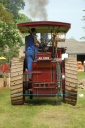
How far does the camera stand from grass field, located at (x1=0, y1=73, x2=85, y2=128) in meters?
4.88

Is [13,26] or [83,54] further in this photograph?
[83,54]

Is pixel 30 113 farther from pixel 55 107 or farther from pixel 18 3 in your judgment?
pixel 18 3

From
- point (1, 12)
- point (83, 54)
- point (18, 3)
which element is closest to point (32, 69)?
point (1, 12)

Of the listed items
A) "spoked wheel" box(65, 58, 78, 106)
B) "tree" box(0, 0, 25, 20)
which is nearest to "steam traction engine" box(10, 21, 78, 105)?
"spoked wheel" box(65, 58, 78, 106)

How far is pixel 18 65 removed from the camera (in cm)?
702

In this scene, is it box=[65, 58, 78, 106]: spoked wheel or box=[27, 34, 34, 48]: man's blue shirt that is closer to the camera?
box=[65, 58, 78, 106]: spoked wheel

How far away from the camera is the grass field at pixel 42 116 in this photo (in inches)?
192

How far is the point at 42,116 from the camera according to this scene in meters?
5.59

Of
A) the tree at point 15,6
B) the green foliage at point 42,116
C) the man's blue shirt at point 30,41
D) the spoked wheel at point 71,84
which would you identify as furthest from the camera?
the tree at point 15,6

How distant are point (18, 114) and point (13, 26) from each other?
1200 cm

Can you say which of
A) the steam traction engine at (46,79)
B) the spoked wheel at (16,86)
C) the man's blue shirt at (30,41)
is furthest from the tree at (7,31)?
the spoked wheel at (16,86)

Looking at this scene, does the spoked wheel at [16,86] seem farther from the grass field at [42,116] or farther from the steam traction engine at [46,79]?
the grass field at [42,116]

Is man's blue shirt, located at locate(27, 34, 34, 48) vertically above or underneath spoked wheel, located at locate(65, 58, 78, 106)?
above

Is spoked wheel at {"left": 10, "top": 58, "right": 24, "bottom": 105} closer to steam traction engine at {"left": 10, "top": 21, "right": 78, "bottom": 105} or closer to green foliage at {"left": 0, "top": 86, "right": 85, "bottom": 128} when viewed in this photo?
steam traction engine at {"left": 10, "top": 21, "right": 78, "bottom": 105}
